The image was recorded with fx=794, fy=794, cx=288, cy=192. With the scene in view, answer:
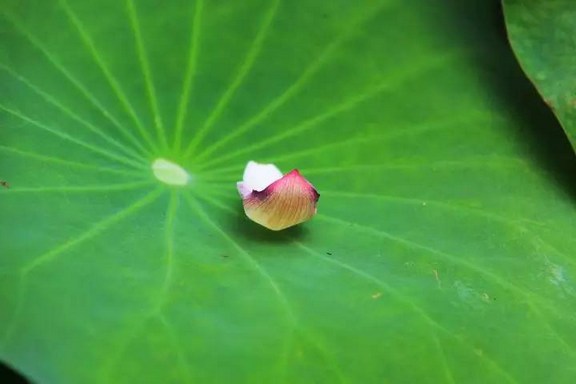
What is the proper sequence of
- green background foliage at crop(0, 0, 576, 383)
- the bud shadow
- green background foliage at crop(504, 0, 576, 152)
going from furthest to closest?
green background foliage at crop(504, 0, 576, 152)
the bud shadow
green background foliage at crop(0, 0, 576, 383)

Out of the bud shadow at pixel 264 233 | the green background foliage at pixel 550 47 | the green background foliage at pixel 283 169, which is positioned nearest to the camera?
the green background foliage at pixel 283 169

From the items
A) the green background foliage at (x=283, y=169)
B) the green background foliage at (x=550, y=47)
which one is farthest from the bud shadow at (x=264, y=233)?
the green background foliage at (x=550, y=47)

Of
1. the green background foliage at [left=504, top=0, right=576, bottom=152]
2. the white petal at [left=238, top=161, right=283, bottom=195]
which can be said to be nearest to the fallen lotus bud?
the white petal at [left=238, top=161, right=283, bottom=195]

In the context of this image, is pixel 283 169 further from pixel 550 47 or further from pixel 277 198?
pixel 550 47

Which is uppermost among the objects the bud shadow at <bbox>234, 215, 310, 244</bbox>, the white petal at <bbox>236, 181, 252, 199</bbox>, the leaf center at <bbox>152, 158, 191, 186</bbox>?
the leaf center at <bbox>152, 158, 191, 186</bbox>

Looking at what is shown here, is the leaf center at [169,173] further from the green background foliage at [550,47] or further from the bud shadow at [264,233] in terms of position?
the green background foliage at [550,47]

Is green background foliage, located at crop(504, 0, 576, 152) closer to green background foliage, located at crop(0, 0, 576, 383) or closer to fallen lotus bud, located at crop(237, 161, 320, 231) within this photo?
green background foliage, located at crop(0, 0, 576, 383)

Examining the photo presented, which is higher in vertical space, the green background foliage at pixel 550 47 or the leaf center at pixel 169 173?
the green background foliage at pixel 550 47
